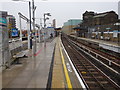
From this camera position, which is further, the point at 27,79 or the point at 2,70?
the point at 2,70

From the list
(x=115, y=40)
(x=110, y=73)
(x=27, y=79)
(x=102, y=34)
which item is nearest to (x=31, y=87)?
(x=27, y=79)

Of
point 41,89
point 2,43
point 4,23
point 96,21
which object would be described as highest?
point 96,21

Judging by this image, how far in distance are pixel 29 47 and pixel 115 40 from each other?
642 inches

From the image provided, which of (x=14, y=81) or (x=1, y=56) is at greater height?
(x=1, y=56)

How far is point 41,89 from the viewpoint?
4.95 meters

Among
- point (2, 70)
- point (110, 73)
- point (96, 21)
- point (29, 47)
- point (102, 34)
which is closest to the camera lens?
point (2, 70)

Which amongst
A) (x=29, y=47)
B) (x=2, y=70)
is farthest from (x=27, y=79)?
(x=29, y=47)

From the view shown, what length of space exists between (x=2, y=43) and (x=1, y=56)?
77 centimetres

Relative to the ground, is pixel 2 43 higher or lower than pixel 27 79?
higher

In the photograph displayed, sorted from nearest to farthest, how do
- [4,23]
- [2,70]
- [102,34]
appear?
[2,70], [4,23], [102,34]

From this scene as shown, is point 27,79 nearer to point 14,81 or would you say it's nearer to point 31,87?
point 14,81

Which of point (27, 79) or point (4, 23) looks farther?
point (4, 23)

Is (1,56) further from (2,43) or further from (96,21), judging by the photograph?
(96,21)

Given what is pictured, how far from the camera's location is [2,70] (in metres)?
7.24
